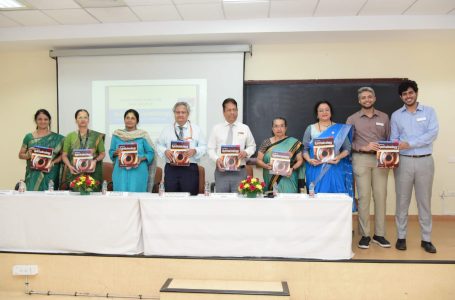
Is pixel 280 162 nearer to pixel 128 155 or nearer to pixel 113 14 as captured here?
pixel 128 155

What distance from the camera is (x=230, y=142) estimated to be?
10.9 ft

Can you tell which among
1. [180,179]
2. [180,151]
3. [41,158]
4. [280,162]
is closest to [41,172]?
[41,158]

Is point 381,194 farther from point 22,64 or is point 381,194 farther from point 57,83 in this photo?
point 22,64

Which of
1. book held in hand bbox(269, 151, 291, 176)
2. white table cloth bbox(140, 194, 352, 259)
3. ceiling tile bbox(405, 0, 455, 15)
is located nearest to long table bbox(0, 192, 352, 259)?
white table cloth bbox(140, 194, 352, 259)

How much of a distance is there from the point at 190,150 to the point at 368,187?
1.61 meters

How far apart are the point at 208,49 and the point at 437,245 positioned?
3270 mm

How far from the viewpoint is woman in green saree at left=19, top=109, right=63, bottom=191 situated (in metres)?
3.46

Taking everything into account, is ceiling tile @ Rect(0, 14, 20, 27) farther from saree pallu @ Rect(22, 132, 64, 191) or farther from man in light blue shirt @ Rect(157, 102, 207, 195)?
man in light blue shirt @ Rect(157, 102, 207, 195)

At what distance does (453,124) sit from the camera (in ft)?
14.6

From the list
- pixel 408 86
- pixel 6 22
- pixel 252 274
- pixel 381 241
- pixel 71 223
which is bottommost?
pixel 252 274

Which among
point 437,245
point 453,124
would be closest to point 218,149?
point 437,245

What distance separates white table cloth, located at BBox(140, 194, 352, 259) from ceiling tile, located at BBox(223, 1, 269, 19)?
216 centimetres

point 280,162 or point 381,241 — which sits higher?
point 280,162

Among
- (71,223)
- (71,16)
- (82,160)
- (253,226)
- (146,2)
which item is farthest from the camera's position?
(71,16)
